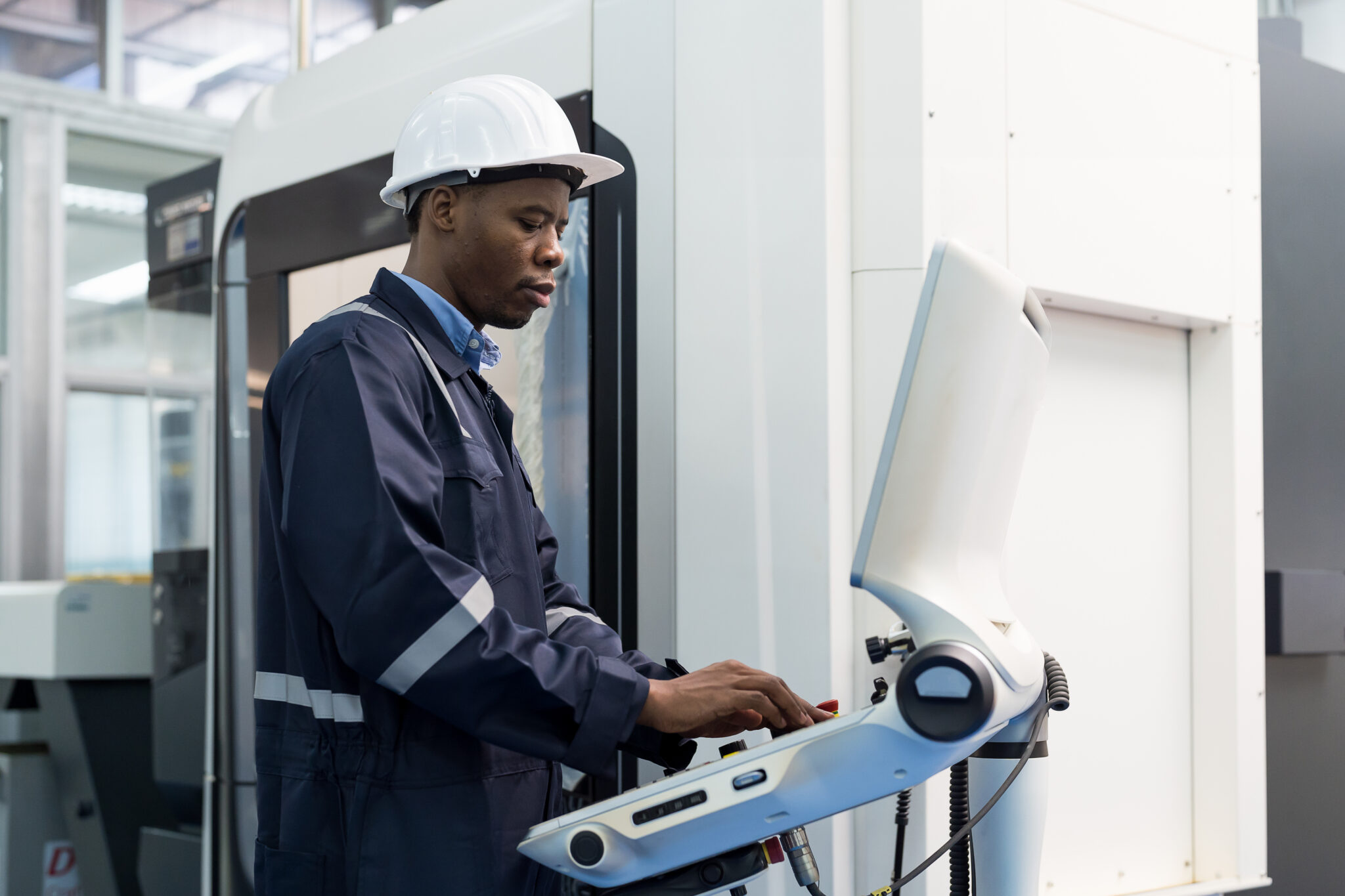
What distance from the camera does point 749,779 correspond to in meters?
1.08

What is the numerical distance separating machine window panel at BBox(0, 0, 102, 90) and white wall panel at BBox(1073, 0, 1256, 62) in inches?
180

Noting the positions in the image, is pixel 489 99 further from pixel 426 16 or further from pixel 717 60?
pixel 426 16

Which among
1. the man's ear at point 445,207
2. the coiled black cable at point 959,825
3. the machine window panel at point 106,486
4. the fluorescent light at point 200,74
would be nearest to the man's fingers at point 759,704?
the coiled black cable at point 959,825

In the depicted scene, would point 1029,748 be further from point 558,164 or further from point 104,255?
point 104,255

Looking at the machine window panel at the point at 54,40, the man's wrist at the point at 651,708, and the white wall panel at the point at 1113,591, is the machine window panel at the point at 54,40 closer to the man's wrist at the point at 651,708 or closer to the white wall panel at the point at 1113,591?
the white wall panel at the point at 1113,591

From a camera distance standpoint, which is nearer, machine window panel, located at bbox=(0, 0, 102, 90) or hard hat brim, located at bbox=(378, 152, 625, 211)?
hard hat brim, located at bbox=(378, 152, 625, 211)

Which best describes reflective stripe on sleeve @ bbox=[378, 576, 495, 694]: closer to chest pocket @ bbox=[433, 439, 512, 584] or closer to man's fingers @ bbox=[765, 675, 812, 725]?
chest pocket @ bbox=[433, 439, 512, 584]

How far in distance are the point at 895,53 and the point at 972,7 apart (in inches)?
5.8

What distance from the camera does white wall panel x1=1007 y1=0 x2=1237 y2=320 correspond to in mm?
1812

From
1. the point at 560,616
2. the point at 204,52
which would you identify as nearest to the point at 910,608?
the point at 560,616

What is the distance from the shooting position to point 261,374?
8.43 ft

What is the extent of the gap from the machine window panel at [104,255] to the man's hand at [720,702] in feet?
14.9

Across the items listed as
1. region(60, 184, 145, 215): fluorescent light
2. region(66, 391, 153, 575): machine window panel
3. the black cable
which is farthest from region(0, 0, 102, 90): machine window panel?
the black cable

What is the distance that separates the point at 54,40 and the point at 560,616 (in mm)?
4721
